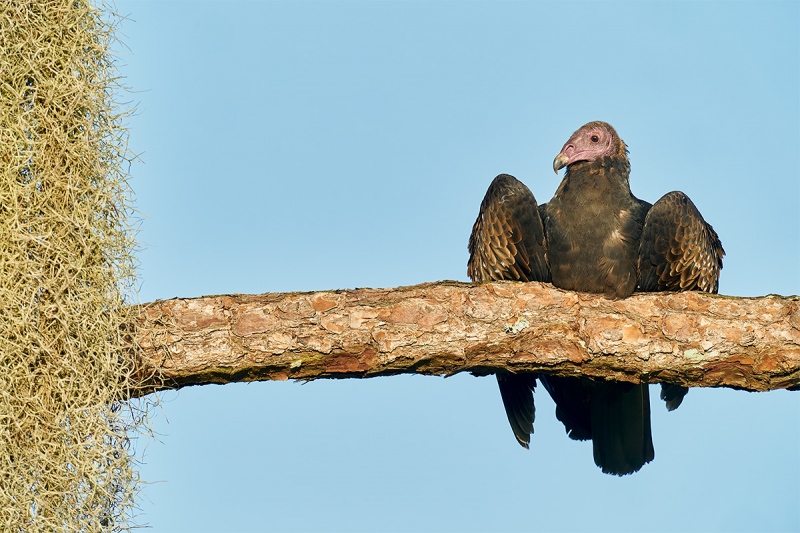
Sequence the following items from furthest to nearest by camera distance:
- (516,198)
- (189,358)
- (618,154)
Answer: (618,154)
(516,198)
(189,358)

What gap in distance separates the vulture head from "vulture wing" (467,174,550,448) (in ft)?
1.23

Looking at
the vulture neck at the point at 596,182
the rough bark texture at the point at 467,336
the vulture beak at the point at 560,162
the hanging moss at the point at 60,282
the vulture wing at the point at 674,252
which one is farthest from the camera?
the vulture beak at the point at 560,162

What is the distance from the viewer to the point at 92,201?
3.45 m

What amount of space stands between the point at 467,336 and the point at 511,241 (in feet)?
2.31

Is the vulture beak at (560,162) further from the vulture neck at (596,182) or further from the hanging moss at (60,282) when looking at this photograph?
the hanging moss at (60,282)

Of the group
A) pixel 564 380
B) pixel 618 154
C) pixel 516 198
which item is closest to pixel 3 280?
pixel 516 198

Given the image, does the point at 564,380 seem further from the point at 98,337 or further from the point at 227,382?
the point at 98,337

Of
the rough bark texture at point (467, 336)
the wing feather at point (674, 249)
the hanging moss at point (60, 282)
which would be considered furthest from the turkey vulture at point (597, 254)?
the hanging moss at point (60, 282)

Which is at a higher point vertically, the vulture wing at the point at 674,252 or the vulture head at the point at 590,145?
the vulture head at the point at 590,145

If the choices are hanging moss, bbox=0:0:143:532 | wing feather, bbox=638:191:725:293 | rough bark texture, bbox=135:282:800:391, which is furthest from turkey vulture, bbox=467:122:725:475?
hanging moss, bbox=0:0:143:532

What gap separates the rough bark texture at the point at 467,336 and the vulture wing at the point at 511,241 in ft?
1.52

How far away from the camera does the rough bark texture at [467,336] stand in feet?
11.9

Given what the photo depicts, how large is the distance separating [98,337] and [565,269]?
1955 millimetres

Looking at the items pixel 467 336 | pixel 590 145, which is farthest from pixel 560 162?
pixel 467 336
